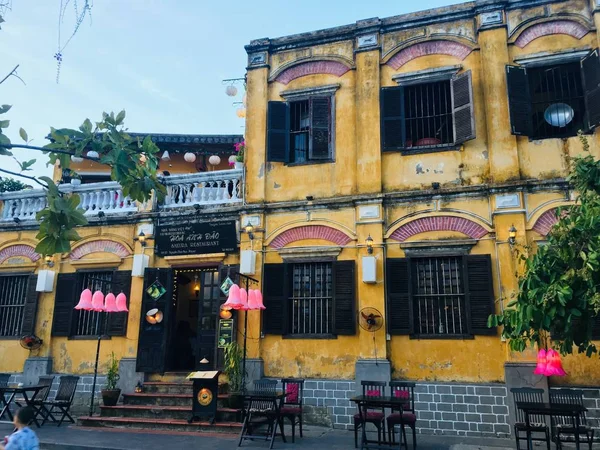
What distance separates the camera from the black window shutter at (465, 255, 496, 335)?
32.9ft

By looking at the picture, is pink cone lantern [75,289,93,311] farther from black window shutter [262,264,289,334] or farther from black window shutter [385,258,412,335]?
black window shutter [385,258,412,335]

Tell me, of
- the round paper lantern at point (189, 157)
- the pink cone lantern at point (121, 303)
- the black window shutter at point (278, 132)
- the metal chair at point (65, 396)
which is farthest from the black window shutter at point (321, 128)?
the metal chair at point (65, 396)

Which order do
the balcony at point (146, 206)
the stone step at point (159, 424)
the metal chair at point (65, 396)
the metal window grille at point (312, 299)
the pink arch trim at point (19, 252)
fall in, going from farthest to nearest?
the pink arch trim at point (19, 252), the balcony at point (146, 206), the metal window grille at point (312, 299), the metal chair at point (65, 396), the stone step at point (159, 424)

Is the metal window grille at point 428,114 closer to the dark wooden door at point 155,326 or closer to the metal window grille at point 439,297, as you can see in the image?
the metal window grille at point 439,297

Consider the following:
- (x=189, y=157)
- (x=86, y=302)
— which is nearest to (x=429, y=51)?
(x=189, y=157)

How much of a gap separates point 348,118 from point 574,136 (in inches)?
186

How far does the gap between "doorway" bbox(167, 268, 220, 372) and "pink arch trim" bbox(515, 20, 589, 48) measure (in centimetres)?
856

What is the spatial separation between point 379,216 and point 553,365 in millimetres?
4329

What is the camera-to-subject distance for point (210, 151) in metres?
18.5

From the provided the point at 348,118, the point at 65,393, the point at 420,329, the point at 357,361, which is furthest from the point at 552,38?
the point at 65,393


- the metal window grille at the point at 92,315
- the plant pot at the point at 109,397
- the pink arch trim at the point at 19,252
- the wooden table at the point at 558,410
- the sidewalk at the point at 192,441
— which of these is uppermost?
the pink arch trim at the point at 19,252

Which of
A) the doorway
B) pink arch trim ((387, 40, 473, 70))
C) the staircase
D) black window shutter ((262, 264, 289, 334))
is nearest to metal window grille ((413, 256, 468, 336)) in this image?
black window shutter ((262, 264, 289, 334))

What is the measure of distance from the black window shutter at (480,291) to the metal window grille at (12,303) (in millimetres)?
11027

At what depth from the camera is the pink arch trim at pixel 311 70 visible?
12.4m
